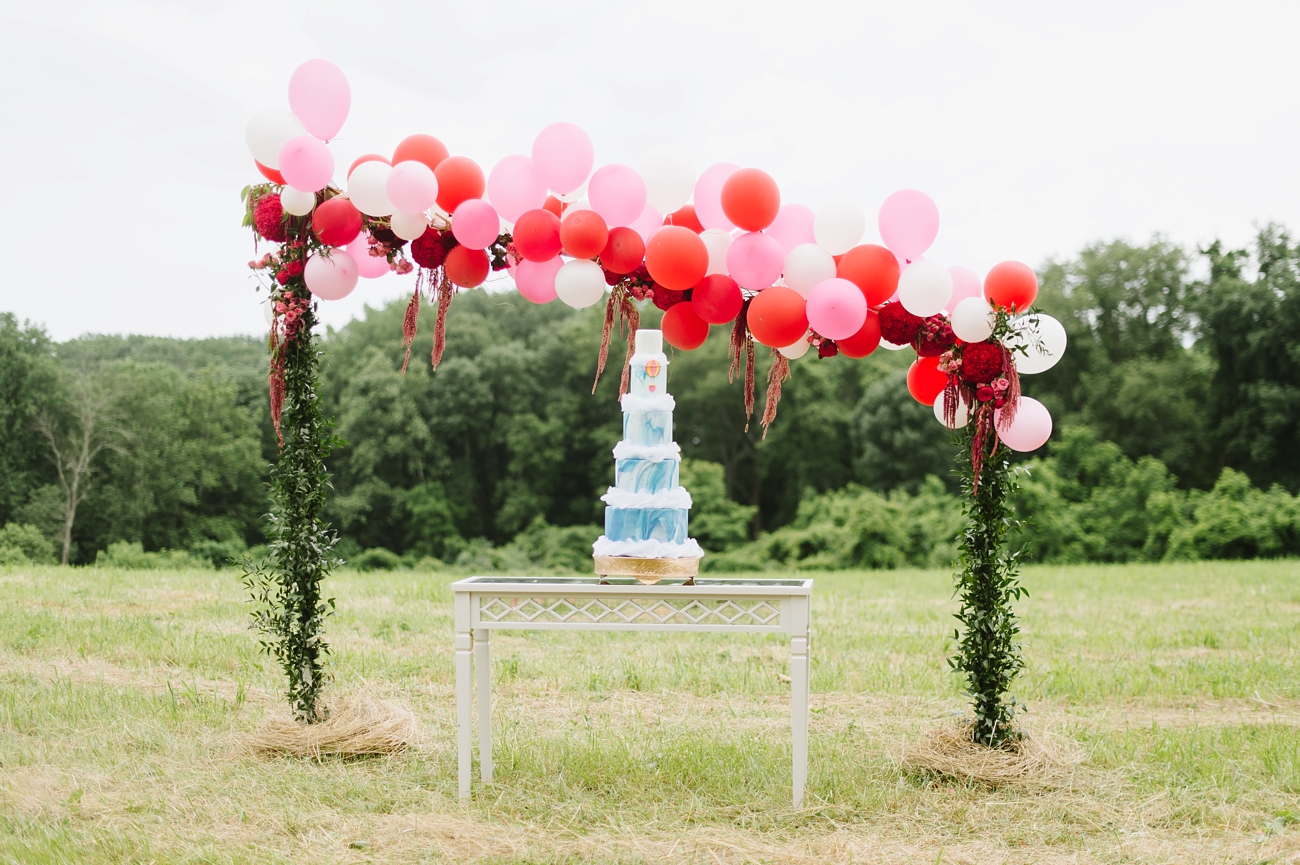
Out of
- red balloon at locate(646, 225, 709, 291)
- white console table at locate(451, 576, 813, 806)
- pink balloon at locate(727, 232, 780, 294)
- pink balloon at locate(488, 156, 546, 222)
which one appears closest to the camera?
white console table at locate(451, 576, 813, 806)

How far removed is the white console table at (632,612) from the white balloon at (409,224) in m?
1.75

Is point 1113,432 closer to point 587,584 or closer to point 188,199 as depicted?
point 188,199

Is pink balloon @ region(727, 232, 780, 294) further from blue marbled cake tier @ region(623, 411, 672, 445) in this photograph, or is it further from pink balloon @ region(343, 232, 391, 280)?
pink balloon @ region(343, 232, 391, 280)

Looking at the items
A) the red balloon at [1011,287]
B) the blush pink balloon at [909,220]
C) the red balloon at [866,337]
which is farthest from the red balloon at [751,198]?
the red balloon at [1011,287]

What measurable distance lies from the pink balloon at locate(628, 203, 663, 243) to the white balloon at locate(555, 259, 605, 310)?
0.91 feet

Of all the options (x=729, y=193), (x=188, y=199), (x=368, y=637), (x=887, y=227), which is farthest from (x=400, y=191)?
(x=188, y=199)

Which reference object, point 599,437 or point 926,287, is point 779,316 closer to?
point 926,287

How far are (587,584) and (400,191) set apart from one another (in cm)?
205

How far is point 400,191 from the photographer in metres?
4.52

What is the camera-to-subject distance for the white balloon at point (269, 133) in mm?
4602

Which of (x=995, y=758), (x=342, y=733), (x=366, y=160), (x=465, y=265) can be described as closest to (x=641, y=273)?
(x=465, y=265)

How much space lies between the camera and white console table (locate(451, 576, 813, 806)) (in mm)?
4238

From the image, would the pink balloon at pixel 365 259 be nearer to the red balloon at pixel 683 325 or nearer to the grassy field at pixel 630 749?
the red balloon at pixel 683 325

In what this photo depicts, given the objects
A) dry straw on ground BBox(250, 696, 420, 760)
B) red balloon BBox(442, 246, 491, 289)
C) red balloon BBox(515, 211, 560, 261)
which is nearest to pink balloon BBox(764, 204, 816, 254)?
red balloon BBox(515, 211, 560, 261)
